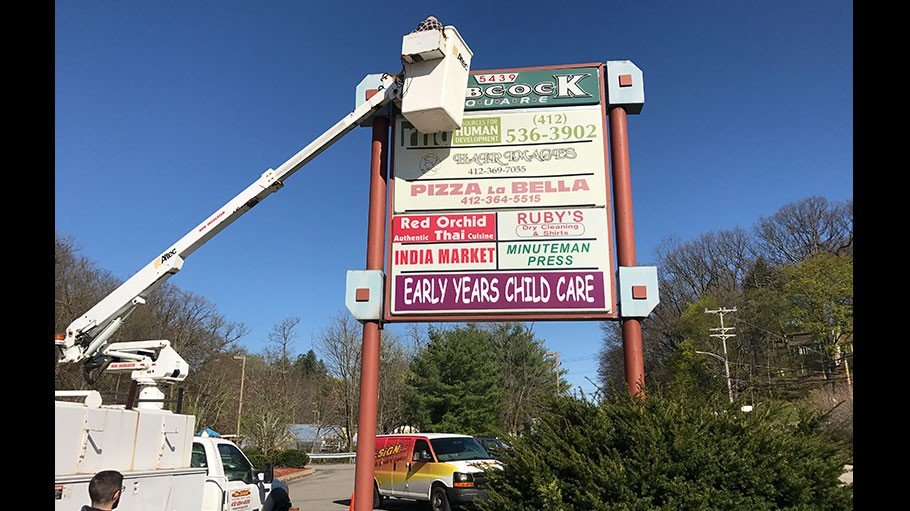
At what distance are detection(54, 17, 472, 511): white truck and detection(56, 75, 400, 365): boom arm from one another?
0.05 feet

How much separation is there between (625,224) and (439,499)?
30.3ft

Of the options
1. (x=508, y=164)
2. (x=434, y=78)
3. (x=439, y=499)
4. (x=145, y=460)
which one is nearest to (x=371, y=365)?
(x=145, y=460)

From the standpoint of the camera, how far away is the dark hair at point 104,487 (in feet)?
13.8

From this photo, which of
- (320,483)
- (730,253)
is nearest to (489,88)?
(320,483)

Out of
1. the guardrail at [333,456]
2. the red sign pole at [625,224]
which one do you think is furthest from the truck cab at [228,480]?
the guardrail at [333,456]

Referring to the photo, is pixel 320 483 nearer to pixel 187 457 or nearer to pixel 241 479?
pixel 241 479

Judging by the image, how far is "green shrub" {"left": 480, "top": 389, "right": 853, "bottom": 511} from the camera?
4.69 m

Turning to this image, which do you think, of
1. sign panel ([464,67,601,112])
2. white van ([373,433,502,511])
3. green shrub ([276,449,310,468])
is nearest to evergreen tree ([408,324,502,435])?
green shrub ([276,449,310,468])

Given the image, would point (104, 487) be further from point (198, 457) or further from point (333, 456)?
point (333, 456)

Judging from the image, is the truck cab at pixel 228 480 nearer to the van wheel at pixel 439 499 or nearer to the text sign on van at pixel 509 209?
the text sign on van at pixel 509 209

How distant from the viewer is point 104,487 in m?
4.24

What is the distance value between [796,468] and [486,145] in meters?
4.82
